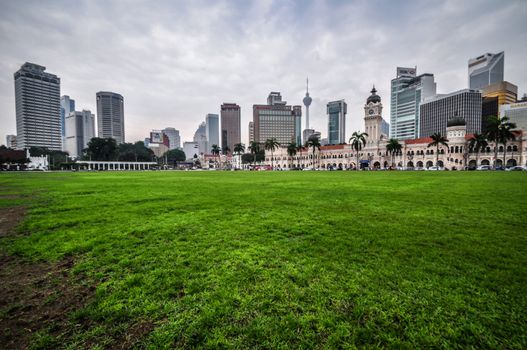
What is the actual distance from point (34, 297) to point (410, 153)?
111 m

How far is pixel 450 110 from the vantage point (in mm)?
146875

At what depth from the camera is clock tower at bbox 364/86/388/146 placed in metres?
106

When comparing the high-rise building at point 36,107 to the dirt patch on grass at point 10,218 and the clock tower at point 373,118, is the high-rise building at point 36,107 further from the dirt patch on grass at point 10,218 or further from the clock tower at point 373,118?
the dirt patch on grass at point 10,218

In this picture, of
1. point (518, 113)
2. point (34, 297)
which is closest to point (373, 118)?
point (518, 113)

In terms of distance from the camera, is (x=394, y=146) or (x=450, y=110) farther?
(x=450, y=110)

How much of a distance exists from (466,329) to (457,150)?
106 meters

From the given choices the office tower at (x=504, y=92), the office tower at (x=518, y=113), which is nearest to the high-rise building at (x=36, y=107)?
the office tower at (x=518, y=113)

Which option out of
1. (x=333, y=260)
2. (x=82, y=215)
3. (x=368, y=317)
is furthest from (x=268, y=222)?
(x=82, y=215)

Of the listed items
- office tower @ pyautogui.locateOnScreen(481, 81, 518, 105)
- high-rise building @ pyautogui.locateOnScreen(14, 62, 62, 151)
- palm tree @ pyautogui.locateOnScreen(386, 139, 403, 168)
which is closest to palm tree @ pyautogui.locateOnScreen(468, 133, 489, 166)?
palm tree @ pyautogui.locateOnScreen(386, 139, 403, 168)

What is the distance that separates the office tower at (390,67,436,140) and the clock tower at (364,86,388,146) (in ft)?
280

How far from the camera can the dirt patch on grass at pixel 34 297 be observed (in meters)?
2.61

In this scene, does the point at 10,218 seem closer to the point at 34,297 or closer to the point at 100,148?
the point at 34,297

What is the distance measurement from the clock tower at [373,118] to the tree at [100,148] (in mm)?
130094

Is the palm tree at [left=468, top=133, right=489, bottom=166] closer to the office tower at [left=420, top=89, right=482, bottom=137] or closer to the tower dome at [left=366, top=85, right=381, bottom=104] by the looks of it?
the tower dome at [left=366, top=85, right=381, bottom=104]
